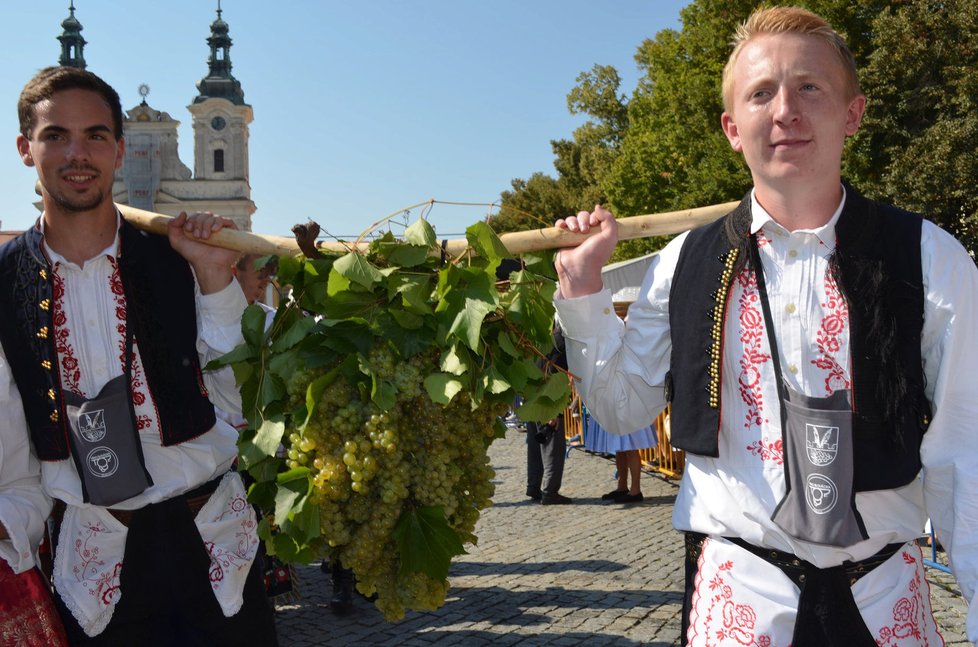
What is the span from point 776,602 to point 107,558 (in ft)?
6.55

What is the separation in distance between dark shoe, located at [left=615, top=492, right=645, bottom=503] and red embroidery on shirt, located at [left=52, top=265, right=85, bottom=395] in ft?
24.4

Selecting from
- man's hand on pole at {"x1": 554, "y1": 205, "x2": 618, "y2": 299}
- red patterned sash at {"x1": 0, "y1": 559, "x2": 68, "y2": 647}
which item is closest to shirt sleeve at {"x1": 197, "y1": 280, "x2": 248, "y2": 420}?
red patterned sash at {"x1": 0, "y1": 559, "x2": 68, "y2": 647}

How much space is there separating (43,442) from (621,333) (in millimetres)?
1780

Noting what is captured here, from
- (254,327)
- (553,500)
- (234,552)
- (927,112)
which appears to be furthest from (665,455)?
(927,112)

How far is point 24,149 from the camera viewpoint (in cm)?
296

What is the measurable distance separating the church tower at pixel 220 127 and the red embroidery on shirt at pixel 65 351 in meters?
83.4

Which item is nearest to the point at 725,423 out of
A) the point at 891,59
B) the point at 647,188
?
the point at 891,59

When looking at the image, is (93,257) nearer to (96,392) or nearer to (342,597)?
(96,392)

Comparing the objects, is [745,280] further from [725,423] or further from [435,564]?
[435,564]

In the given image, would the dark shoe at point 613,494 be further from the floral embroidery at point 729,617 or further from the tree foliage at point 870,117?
the tree foliage at point 870,117

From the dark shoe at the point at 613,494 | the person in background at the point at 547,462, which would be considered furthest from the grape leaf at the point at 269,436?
Result: the dark shoe at the point at 613,494

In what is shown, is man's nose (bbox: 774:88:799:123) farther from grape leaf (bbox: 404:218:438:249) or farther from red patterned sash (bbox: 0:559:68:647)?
red patterned sash (bbox: 0:559:68:647)

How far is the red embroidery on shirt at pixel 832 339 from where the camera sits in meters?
2.19

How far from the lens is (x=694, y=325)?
7.80 ft
